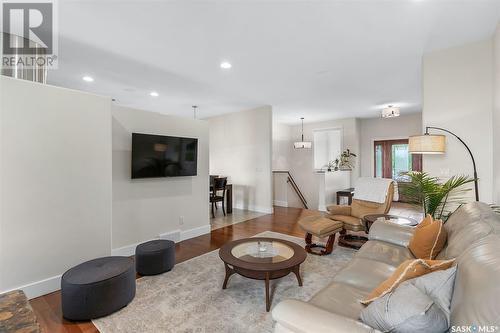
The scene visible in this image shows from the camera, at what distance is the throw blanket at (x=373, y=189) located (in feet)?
13.0

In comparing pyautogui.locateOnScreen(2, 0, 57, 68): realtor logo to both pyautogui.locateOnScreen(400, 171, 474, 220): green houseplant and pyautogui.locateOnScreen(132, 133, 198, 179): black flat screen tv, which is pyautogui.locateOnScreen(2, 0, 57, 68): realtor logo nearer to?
pyautogui.locateOnScreen(132, 133, 198, 179): black flat screen tv

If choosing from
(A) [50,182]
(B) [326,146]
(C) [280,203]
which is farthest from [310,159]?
(A) [50,182]

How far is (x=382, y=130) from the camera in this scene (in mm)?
7844

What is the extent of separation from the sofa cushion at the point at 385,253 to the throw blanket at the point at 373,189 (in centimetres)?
153

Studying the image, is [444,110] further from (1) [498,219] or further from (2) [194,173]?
(2) [194,173]

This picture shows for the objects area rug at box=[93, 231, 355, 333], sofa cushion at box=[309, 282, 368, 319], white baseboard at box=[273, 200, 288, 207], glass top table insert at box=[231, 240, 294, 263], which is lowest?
area rug at box=[93, 231, 355, 333]

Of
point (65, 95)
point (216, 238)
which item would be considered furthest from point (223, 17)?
point (216, 238)

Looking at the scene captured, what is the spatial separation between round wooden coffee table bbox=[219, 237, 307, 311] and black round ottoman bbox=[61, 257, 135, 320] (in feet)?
3.07

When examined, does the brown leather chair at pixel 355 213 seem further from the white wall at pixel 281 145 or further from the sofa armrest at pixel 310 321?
the white wall at pixel 281 145

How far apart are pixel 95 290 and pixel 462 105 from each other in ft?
15.0

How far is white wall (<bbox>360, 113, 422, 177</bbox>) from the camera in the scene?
24.0 ft

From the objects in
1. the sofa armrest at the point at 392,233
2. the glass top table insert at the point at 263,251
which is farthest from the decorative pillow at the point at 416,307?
→ the sofa armrest at the point at 392,233

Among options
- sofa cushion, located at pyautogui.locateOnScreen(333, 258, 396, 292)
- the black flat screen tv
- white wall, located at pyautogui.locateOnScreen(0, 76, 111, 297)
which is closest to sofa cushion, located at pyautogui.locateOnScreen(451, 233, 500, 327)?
sofa cushion, located at pyautogui.locateOnScreen(333, 258, 396, 292)

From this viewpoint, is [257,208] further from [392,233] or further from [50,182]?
[50,182]
